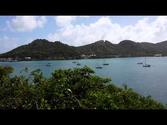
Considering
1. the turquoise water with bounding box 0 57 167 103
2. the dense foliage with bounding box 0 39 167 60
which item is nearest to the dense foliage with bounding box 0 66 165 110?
the turquoise water with bounding box 0 57 167 103

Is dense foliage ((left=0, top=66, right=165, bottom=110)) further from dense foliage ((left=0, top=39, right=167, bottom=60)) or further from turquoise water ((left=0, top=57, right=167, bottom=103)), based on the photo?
dense foliage ((left=0, top=39, right=167, bottom=60))

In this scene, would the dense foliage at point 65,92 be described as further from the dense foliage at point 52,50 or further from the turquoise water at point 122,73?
the dense foliage at point 52,50

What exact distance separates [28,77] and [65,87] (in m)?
0.75

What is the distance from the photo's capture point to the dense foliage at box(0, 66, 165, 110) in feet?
19.4

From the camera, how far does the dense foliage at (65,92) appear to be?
19.4 ft


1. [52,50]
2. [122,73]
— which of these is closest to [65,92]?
[52,50]

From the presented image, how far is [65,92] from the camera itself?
6.02 metres

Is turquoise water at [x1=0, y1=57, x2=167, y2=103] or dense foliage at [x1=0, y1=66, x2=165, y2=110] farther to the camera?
turquoise water at [x1=0, y1=57, x2=167, y2=103]

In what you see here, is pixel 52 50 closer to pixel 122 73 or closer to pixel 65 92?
pixel 65 92

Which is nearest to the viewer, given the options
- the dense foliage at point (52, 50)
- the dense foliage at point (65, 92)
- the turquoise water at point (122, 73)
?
the dense foliage at point (65, 92)

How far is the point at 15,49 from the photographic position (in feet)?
38.0

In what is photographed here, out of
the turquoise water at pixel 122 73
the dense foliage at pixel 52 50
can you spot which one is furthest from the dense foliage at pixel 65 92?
the dense foliage at pixel 52 50
